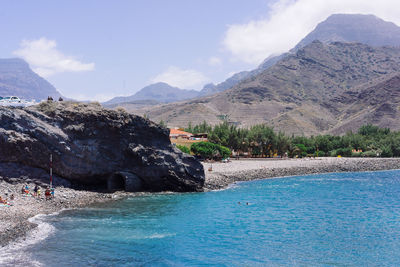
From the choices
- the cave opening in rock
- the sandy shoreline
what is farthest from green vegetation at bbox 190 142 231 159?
the cave opening in rock

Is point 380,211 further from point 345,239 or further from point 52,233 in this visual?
point 52,233

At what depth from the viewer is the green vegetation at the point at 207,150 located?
3182 inches

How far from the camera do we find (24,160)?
3547 centimetres

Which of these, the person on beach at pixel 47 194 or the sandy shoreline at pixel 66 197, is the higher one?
the person on beach at pixel 47 194

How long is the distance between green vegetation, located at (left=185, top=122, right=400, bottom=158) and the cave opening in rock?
122 ft

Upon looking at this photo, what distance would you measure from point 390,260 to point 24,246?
2175 centimetres

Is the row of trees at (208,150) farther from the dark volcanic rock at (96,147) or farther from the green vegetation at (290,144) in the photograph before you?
the dark volcanic rock at (96,147)

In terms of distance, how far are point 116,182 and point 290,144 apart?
6747cm

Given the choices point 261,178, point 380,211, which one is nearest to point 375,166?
point 261,178

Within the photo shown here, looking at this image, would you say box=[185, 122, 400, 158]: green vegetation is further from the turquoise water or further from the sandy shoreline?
the turquoise water

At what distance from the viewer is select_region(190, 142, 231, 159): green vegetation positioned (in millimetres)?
80812

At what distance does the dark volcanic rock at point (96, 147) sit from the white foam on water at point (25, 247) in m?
10.2

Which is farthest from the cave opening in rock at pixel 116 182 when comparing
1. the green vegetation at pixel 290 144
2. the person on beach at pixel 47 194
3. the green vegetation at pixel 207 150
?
the green vegetation at pixel 290 144

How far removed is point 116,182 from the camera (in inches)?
1713
